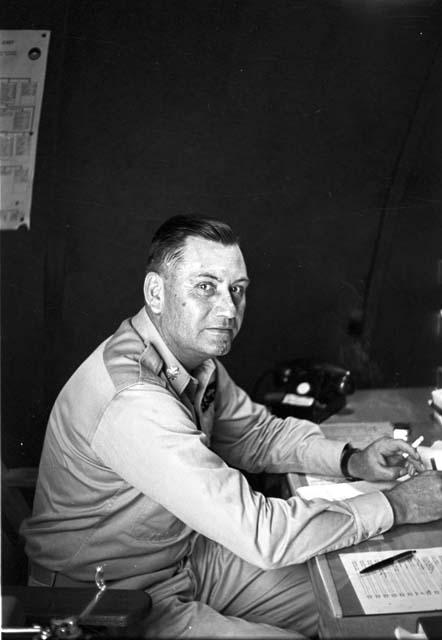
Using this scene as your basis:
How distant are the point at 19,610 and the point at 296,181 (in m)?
1.35

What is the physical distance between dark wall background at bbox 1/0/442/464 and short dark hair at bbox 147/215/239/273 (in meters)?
0.12

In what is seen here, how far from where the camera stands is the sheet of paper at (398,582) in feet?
4.19

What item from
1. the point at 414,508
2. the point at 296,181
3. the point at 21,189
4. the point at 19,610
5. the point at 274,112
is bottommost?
the point at 19,610

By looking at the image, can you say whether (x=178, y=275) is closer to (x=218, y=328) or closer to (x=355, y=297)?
(x=218, y=328)

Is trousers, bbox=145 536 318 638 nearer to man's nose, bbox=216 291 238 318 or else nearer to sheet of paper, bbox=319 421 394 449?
sheet of paper, bbox=319 421 394 449

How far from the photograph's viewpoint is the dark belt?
5.41 feet

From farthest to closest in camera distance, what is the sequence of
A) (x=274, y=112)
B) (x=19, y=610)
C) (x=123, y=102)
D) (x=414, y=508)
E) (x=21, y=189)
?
(x=274, y=112)
(x=123, y=102)
(x=21, y=189)
(x=414, y=508)
(x=19, y=610)

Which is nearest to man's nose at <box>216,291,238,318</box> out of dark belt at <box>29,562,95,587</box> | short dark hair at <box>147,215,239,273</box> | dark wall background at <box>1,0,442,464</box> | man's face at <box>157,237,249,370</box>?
man's face at <box>157,237,249,370</box>

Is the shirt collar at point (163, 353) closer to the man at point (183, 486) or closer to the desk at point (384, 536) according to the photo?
the man at point (183, 486)

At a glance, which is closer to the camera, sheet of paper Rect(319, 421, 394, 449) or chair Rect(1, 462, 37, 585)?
chair Rect(1, 462, 37, 585)

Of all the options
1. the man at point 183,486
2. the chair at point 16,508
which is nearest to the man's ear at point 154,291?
the man at point 183,486

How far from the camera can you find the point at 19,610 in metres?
1.27

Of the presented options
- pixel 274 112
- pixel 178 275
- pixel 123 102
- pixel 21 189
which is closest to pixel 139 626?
pixel 178 275

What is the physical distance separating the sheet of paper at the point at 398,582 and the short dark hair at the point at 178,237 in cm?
75
